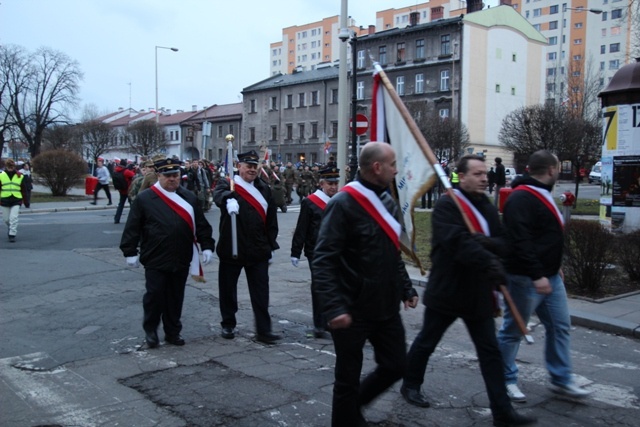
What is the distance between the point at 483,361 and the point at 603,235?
508 cm

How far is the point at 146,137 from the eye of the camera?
65250mm

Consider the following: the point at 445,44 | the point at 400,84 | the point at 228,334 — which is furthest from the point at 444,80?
the point at 228,334

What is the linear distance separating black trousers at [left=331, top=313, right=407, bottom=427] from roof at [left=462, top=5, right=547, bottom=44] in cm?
5099

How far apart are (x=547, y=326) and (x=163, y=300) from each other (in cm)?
355

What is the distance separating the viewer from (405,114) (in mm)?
4566

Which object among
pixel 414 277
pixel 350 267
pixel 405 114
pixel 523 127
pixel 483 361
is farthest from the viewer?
pixel 523 127

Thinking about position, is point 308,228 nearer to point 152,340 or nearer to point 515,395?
point 152,340

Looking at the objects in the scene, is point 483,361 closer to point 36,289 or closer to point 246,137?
point 36,289

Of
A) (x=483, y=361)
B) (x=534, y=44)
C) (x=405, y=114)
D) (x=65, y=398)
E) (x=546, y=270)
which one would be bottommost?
(x=65, y=398)

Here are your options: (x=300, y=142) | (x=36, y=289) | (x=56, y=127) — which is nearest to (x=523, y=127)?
(x=36, y=289)

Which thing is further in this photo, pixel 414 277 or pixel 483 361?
pixel 414 277

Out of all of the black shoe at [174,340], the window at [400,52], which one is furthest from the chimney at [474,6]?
the black shoe at [174,340]

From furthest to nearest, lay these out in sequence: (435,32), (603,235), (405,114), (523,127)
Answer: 1. (435,32)
2. (523,127)
3. (603,235)
4. (405,114)

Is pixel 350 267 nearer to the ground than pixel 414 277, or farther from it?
farther from it
